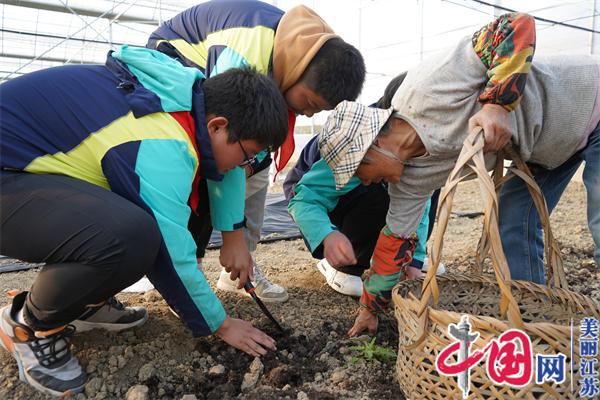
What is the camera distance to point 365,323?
1.62 metres

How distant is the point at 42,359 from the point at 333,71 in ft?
3.98

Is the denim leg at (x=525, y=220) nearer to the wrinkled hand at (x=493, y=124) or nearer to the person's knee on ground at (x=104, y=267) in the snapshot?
the wrinkled hand at (x=493, y=124)

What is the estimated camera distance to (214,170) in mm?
1321

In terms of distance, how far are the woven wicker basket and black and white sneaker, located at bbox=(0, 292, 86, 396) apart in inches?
35.2

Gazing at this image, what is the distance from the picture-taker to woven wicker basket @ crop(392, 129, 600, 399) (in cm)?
97

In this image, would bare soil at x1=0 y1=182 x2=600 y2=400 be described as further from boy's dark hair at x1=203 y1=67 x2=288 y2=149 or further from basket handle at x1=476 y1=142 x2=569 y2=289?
boy's dark hair at x1=203 y1=67 x2=288 y2=149

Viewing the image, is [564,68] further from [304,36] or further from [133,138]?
[133,138]

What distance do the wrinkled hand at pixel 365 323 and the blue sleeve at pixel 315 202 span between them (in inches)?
11.3

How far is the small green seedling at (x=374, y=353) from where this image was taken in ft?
4.70

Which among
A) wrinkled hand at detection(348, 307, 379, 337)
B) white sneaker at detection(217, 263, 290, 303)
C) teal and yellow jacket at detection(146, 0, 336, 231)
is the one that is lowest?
white sneaker at detection(217, 263, 290, 303)

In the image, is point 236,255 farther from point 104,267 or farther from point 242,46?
point 242,46

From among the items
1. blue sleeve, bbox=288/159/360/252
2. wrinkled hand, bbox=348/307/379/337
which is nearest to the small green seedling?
wrinkled hand, bbox=348/307/379/337

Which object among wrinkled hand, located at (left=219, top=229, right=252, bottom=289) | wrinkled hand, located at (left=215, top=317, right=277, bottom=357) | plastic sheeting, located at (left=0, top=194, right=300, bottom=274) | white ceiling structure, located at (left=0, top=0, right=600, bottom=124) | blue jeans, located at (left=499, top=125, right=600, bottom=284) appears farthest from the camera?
white ceiling structure, located at (left=0, top=0, right=600, bottom=124)

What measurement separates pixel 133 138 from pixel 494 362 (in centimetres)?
97
